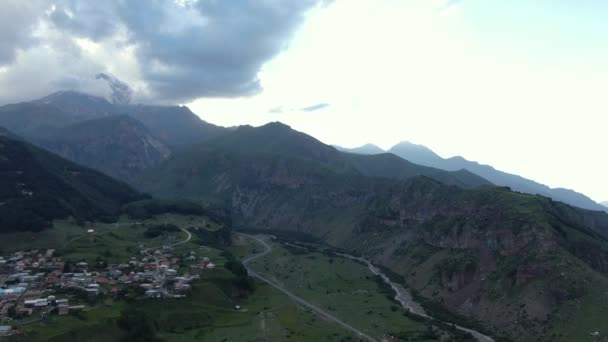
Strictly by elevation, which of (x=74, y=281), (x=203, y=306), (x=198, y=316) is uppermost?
(x=74, y=281)

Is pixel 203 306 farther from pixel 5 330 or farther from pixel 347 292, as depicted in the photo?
pixel 347 292

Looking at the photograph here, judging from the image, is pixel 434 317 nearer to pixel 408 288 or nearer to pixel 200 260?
pixel 408 288

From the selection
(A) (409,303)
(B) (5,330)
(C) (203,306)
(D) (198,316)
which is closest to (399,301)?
(A) (409,303)

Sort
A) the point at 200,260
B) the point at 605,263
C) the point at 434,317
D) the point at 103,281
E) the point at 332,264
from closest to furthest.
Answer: the point at 103,281 → the point at 434,317 → the point at 605,263 → the point at 200,260 → the point at 332,264

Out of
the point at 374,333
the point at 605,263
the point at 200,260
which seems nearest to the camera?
the point at 374,333

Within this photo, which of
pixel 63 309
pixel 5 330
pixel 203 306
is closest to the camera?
pixel 5 330

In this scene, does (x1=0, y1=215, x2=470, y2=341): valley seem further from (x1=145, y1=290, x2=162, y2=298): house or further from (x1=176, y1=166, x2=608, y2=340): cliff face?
(x1=176, y1=166, x2=608, y2=340): cliff face

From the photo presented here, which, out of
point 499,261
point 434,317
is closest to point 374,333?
point 434,317

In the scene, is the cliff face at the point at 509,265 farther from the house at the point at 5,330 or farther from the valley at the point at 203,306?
the house at the point at 5,330

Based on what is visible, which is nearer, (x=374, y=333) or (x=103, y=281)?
(x=374, y=333)
